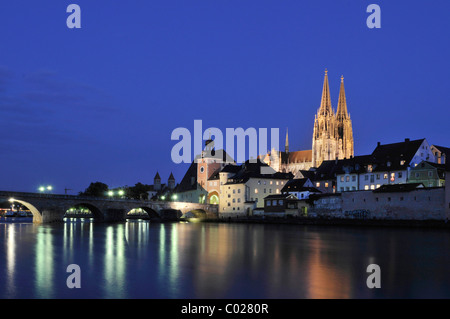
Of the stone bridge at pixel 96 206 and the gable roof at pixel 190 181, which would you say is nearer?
the stone bridge at pixel 96 206

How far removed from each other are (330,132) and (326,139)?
10.5 feet

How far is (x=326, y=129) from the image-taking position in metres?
148

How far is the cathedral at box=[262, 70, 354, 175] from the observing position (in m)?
147

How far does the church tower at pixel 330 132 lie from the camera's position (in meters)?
146

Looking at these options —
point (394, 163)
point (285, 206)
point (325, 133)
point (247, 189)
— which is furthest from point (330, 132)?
point (394, 163)

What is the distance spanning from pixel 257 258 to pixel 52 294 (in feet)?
46.4

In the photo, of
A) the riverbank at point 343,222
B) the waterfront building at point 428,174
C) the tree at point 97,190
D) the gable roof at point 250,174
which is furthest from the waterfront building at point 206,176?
the waterfront building at point 428,174

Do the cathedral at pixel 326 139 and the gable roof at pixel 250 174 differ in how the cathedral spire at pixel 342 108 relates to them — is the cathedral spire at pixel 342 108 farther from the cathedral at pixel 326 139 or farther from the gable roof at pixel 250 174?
the gable roof at pixel 250 174

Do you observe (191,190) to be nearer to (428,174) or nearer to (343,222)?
(343,222)

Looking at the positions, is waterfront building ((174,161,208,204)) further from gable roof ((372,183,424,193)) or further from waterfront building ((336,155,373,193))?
gable roof ((372,183,424,193))

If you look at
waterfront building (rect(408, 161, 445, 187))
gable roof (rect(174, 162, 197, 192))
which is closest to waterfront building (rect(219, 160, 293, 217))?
gable roof (rect(174, 162, 197, 192))

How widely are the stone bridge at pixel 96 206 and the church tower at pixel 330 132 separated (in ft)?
178

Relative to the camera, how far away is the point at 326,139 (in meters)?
146

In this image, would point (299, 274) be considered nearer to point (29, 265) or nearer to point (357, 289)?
point (357, 289)
